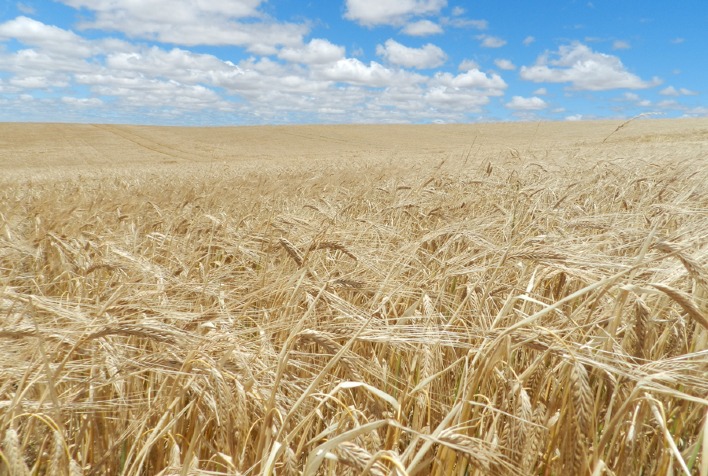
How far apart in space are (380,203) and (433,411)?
2886mm

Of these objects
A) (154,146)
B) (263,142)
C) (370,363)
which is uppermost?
(370,363)

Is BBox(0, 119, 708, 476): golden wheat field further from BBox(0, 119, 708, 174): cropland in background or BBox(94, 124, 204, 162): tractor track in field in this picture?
BBox(94, 124, 204, 162): tractor track in field

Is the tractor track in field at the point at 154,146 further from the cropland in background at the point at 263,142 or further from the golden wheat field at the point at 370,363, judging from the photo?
the golden wheat field at the point at 370,363

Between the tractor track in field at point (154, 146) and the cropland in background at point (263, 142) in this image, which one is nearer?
the cropland in background at point (263, 142)

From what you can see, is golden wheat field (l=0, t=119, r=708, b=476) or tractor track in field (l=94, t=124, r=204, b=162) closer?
golden wheat field (l=0, t=119, r=708, b=476)

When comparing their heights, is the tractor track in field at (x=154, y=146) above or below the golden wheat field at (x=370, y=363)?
below

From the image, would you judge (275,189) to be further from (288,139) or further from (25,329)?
(288,139)

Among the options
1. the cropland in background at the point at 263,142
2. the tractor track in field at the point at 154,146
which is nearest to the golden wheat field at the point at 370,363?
the cropland in background at the point at 263,142

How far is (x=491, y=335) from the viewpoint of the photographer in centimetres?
111

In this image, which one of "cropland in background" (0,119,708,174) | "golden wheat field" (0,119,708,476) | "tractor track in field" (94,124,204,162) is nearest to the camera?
"golden wheat field" (0,119,708,476)

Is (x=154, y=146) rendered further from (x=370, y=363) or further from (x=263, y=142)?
(x=370, y=363)

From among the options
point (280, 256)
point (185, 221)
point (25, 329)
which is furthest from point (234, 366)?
point (185, 221)

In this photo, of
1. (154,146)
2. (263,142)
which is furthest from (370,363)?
(263,142)

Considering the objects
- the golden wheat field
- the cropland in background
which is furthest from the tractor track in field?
the golden wheat field
